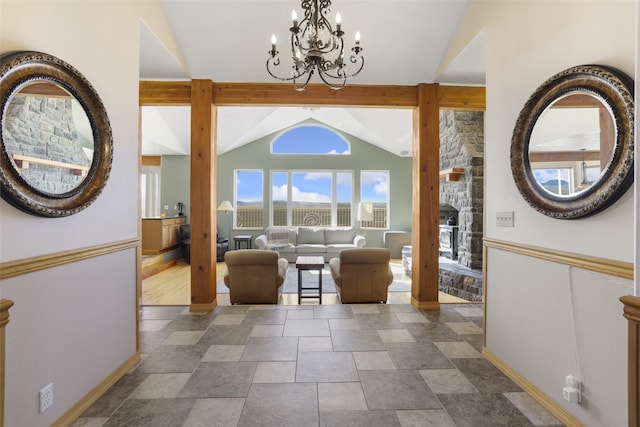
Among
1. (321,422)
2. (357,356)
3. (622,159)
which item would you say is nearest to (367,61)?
(622,159)

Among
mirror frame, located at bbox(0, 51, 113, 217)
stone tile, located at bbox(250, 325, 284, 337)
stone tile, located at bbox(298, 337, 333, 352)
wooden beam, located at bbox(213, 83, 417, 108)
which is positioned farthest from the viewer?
wooden beam, located at bbox(213, 83, 417, 108)

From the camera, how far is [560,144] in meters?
1.78

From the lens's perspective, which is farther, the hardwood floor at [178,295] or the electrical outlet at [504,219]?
the hardwood floor at [178,295]

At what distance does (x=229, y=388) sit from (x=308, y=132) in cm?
775

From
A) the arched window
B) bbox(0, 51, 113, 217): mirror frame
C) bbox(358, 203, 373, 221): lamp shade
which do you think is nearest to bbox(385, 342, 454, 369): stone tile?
bbox(0, 51, 113, 217): mirror frame

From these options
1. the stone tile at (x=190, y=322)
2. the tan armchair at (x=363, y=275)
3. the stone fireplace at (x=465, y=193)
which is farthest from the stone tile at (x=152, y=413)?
the stone fireplace at (x=465, y=193)

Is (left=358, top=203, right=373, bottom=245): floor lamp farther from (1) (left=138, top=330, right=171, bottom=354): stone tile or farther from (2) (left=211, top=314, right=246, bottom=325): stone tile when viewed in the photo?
(1) (left=138, top=330, right=171, bottom=354): stone tile

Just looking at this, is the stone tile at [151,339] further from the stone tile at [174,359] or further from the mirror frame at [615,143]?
the mirror frame at [615,143]

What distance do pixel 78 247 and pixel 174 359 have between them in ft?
4.09

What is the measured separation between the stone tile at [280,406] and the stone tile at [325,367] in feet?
0.41

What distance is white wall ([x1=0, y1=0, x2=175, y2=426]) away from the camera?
143 cm

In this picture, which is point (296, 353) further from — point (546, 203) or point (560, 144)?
point (560, 144)

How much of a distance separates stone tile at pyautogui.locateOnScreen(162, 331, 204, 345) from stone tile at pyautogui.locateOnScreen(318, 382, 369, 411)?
4.66 ft

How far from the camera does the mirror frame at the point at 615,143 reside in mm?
1387
